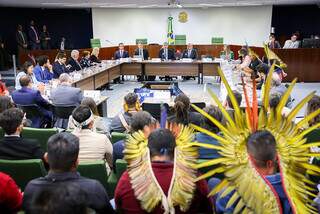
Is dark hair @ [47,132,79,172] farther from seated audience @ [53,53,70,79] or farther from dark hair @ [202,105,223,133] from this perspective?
seated audience @ [53,53,70,79]

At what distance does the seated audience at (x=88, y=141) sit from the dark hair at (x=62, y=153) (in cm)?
106

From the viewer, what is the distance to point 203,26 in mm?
15961

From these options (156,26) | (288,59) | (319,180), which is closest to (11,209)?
(319,180)

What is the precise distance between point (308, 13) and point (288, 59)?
5380 mm

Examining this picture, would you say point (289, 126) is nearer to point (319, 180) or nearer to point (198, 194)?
point (198, 194)

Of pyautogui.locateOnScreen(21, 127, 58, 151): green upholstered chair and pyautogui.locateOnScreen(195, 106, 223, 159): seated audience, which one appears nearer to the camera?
pyautogui.locateOnScreen(195, 106, 223, 159): seated audience

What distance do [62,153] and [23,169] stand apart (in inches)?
29.6

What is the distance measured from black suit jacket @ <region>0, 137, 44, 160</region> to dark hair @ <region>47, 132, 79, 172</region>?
34.5 inches

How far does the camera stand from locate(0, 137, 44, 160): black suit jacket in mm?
2764

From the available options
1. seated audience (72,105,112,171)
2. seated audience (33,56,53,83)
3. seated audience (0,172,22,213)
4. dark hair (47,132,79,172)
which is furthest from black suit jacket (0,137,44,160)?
seated audience (33,56,53,83)

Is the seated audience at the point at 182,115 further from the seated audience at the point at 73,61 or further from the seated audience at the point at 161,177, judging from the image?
the seated audience at the point at 73,61

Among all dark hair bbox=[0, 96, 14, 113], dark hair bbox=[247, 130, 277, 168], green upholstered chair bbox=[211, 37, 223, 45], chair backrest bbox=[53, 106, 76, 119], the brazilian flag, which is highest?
the brazilian flag

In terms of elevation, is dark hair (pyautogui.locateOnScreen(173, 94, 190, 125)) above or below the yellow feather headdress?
below

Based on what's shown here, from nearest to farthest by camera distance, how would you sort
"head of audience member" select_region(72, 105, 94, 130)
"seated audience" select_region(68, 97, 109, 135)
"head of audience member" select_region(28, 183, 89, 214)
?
"head of audience member" select_region(28, 183, 89, 214) → "head of audience member" select_region(72, 105, 94, 130) → "seated audience" select_region(68, 97, 109, 135)
